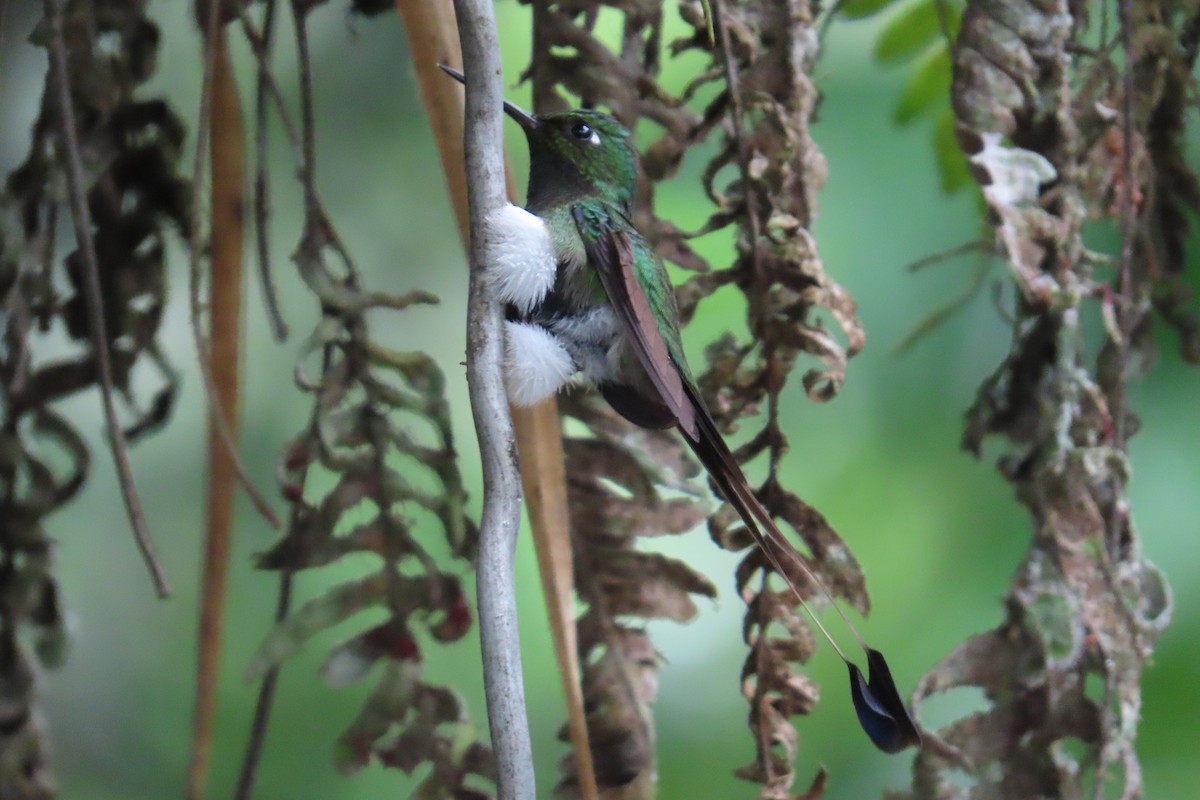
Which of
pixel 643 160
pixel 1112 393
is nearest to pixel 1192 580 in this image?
pixel 1112 393

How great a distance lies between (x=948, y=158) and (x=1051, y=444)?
71 cm

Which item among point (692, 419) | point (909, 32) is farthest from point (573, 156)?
point (909, 32)

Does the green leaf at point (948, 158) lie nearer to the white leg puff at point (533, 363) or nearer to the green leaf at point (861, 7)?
the green leaf at point (861, 7)

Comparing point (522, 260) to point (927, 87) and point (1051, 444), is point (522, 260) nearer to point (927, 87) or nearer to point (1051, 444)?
point (1051, 444)

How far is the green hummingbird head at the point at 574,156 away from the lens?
117cm

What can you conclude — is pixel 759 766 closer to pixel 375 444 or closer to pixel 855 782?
pixel 375 444

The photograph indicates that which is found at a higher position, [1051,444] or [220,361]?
[220,361]

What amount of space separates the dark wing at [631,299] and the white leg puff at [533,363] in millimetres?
80

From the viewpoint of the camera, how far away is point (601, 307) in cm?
112

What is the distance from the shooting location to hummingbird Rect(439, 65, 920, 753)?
2.98 ft

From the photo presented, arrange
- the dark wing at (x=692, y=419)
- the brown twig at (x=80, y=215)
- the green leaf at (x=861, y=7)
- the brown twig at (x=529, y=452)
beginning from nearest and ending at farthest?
the dark wing at (x=692, y=419) → the brown twig at (x=529, y=452) → the brown twig at (x=80, y=215) → the green leaf at (x=861, y=7)

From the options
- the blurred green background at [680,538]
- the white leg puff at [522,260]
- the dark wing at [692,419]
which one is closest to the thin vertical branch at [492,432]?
the white leg puff at [522,260]

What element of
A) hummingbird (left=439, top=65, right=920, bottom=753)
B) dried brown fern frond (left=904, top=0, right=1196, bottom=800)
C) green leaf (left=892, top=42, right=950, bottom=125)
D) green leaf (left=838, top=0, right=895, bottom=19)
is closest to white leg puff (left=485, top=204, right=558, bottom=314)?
hummingbird (left=439, top=65, right=920, bottom=753)

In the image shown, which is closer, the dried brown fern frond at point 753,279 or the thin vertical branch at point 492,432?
the thin vertical branch at point 492,432
